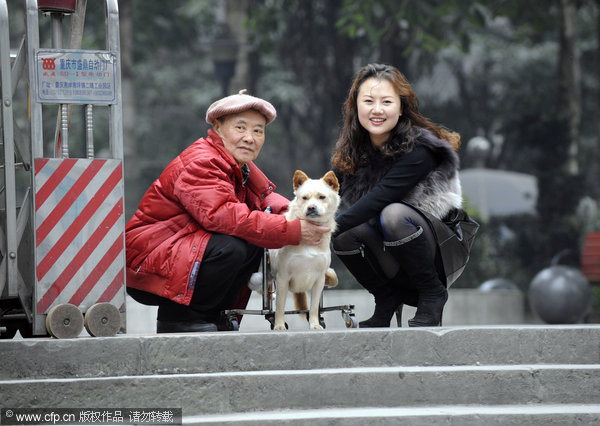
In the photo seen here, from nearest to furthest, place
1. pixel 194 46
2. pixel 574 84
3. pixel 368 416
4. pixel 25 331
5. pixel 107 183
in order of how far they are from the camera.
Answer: pixel 368 416 < pixel 107 183 < pixel 25 331 < pixel 574 84 < pixel 194 46

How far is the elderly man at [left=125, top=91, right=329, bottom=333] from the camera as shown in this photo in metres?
5.42

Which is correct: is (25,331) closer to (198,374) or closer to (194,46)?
(198,374)

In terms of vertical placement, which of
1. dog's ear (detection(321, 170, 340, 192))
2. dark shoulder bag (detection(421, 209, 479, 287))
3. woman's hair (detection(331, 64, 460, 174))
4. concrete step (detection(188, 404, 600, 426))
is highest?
woman's hair (detection(331, 64, 460, 174))

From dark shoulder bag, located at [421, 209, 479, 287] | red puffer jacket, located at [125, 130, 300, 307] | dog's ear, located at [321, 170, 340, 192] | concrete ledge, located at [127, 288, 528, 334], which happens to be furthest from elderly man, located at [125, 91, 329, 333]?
concrete ledge, located at [127, 288, 528, 334]

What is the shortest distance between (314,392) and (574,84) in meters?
17.3

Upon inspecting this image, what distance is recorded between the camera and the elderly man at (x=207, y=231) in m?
5.42

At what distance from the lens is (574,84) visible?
20.6 meters

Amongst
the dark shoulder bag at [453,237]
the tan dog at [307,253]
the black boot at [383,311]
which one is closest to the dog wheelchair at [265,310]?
the tan dog at [307,253]

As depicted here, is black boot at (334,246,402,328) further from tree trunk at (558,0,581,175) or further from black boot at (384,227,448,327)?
tree trunk at (558,0,581,175)

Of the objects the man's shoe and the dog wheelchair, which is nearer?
the man's shoe

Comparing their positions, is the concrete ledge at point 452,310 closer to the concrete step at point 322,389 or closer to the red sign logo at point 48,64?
the red sign logo at point 48,64

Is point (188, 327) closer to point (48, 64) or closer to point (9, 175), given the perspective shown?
point (9, 175)

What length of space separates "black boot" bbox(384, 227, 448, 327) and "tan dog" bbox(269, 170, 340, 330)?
40cm

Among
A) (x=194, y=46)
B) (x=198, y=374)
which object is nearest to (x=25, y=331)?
(x=198, y=374)
